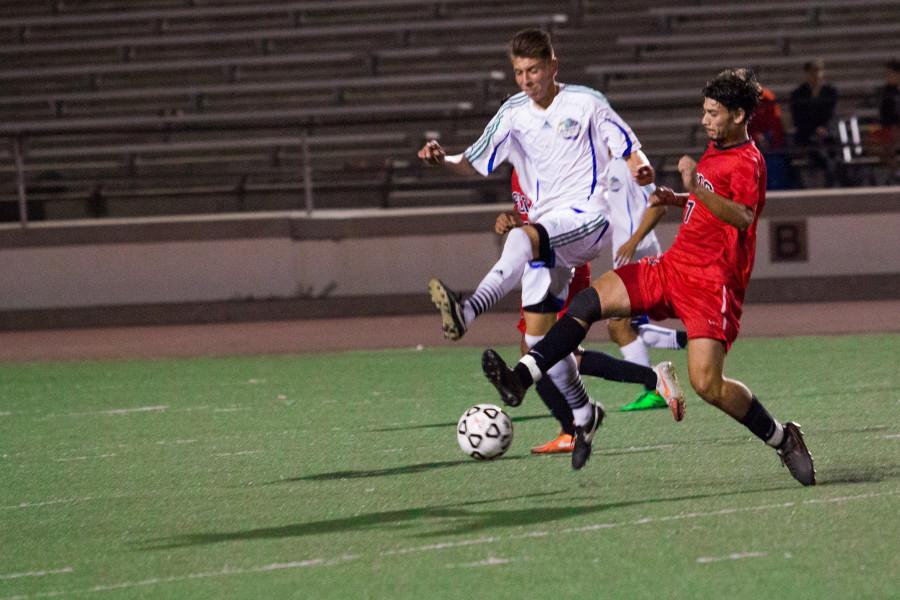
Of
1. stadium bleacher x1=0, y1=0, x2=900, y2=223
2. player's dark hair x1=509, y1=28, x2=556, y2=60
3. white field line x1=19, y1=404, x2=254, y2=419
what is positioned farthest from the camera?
stadium bleacher x1=0, y1=0, x2=900, y2=223

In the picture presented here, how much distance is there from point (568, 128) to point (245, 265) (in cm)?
932

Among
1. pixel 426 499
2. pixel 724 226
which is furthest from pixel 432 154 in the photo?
pixel 426 499

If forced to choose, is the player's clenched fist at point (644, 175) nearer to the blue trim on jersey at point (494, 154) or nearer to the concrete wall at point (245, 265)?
the blue trim on jersey at point (494, 154)

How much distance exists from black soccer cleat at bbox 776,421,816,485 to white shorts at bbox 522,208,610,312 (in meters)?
1.47

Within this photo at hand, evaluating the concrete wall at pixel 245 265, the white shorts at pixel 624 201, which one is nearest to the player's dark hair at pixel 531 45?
the white shorts at pixel 624 201

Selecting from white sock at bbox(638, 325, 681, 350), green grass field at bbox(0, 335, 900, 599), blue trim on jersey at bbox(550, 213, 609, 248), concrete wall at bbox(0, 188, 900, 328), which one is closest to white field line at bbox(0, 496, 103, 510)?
green grass field at bbox(0, 335, 900, 599)

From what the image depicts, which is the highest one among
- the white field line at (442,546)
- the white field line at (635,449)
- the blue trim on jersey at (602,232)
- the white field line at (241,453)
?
the blue trim on jersey at (602,232)

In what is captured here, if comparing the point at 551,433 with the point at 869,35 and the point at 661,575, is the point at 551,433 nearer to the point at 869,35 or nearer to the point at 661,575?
the point at 661,575

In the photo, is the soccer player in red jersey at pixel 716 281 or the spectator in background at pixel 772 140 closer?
the soccer player in red jersey at pixel 716 281

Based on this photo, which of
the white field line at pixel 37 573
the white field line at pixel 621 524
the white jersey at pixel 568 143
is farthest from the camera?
the white jersey at pixel 568 143

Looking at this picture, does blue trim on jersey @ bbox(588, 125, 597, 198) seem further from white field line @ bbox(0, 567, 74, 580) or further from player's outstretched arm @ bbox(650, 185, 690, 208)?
white field line @ bbox(0, 567, 74, 580)

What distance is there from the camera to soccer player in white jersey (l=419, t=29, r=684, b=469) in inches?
301

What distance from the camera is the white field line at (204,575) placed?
5.39 m

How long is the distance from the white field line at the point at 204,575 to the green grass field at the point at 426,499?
0.01 m
